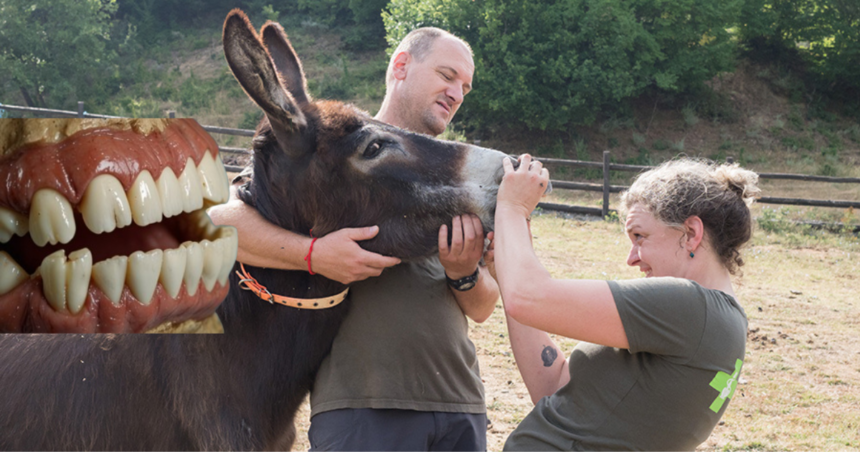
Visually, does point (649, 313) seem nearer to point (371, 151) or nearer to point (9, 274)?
point (371, 151)

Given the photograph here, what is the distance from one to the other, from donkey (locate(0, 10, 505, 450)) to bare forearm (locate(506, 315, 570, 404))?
0.59 metres

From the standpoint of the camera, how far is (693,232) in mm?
1836

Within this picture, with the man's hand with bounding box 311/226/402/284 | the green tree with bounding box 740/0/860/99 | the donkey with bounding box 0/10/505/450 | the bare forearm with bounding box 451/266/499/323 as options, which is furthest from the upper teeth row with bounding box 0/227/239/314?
the green tree with bounding box 740/0/860/99

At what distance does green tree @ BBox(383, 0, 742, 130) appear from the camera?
74.1ft

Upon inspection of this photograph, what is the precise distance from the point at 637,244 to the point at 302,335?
1.14m

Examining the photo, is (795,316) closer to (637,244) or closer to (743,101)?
(637,244)

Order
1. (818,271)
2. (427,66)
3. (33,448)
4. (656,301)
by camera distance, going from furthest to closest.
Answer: (818,271), (427,66), (656,301), (33,448)

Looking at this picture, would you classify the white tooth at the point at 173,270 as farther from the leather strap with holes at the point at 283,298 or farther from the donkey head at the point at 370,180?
the donkey head at the point at 370,180

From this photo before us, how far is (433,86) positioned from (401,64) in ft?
0.64

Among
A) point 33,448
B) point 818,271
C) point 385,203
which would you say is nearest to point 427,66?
point 385,203

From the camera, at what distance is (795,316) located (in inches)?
282

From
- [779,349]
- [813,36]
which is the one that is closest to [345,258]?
[779,349]

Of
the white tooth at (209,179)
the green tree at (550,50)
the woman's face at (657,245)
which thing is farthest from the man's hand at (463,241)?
the green tree at (550,50)

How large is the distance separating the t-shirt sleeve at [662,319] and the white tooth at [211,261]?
48.6 inches
